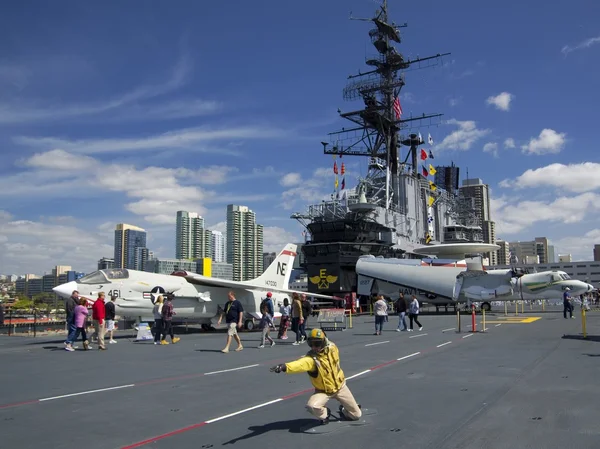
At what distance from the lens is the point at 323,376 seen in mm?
6023

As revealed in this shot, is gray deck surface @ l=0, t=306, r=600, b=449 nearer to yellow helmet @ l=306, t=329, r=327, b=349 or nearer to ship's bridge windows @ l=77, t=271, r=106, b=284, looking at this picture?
yellow helmet @ l=306, t=329, r=327, b=349

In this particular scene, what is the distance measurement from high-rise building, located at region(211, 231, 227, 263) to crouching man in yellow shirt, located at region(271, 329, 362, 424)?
162 metres

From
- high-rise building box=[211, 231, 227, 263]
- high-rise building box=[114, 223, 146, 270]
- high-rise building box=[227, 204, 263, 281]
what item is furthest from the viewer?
high-rise building box=[211, 231, 227, 263]

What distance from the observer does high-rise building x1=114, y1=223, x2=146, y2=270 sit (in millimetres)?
140500

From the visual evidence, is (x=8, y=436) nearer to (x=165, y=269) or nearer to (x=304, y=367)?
(x=304, y=367)

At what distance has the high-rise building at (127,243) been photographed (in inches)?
5531

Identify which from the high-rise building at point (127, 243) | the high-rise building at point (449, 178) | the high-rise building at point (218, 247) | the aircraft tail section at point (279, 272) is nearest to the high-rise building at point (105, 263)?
the high-rise building at point (127, 243)

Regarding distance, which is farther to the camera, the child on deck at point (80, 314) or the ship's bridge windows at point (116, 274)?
the ship's bridge windows at point (116, 274)

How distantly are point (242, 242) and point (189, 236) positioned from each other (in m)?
17.0

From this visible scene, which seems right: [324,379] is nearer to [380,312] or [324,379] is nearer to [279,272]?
[380,312]

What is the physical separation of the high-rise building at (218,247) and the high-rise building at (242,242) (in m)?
19.0

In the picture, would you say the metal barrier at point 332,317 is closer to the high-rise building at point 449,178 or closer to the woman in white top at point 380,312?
the woman in white top at point 380,312

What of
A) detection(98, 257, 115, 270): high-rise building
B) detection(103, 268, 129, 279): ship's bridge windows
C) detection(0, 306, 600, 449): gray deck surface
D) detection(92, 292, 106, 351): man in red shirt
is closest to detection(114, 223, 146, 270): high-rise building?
detection(98, 257, 115, 270): high-rise building

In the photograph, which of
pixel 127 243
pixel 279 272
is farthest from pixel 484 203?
pixel 279 272
